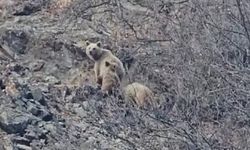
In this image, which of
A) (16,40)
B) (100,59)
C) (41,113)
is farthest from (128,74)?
(16,40)

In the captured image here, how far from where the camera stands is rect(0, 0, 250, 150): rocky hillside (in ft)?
20.5

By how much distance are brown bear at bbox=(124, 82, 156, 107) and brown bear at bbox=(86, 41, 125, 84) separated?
4.21ft

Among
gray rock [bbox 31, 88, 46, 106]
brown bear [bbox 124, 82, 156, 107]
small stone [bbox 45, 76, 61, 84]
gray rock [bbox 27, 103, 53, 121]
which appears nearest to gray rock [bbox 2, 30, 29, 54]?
small stone [bbox 45, 76, 61, 84]

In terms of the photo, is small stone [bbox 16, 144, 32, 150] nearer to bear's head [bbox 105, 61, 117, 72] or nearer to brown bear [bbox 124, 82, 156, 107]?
brown bear [bbox 124, 82, 156, 107]

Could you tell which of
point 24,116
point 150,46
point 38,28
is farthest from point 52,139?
point 38,28

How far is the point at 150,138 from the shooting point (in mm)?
6512

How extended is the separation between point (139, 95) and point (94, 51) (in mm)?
3322

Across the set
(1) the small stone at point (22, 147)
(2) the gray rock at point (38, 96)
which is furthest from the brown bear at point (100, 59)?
(1) the small stone at point (22, 147)

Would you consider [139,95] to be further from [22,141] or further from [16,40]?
[16,40]

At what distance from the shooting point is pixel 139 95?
8.66 metres

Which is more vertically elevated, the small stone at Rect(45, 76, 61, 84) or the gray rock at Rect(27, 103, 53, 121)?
the small stone at Rect(45, 76, 61, 84)

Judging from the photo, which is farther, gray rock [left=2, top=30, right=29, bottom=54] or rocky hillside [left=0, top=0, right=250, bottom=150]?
gray rock [left=2, top=30, right=29, bottom=54]

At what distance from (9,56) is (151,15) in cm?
258

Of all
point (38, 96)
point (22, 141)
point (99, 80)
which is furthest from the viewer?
point (99, 80)
